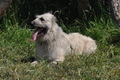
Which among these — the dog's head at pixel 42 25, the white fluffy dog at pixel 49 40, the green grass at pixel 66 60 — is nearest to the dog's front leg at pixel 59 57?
the white fluffy dog at pixel 49 40

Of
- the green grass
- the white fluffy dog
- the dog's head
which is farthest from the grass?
the dog's head

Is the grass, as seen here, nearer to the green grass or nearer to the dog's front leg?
the green grass

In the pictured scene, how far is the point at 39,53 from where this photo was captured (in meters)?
6.90

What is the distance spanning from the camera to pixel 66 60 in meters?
6.71

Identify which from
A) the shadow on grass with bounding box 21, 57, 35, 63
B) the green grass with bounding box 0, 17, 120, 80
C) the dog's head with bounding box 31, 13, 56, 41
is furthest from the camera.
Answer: the shadow on grass with bounding box 21, 57, 35, 63

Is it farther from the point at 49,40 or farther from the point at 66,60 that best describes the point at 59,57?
the point at 49,40

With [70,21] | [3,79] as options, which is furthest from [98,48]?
[3,79]

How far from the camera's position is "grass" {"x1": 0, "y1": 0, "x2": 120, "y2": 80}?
214 inches

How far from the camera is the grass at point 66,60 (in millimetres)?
5434

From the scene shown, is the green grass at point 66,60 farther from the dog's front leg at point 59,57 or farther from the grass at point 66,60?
the dog's front leg at point 59,57

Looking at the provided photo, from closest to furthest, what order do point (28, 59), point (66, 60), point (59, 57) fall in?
point (66, 60) < point (59, 57) < point (28, 59)

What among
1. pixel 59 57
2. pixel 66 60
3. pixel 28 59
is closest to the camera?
pixel 66 60

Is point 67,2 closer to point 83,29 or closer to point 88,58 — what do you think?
point 83,29

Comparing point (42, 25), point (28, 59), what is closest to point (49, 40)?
point (42, 25)
